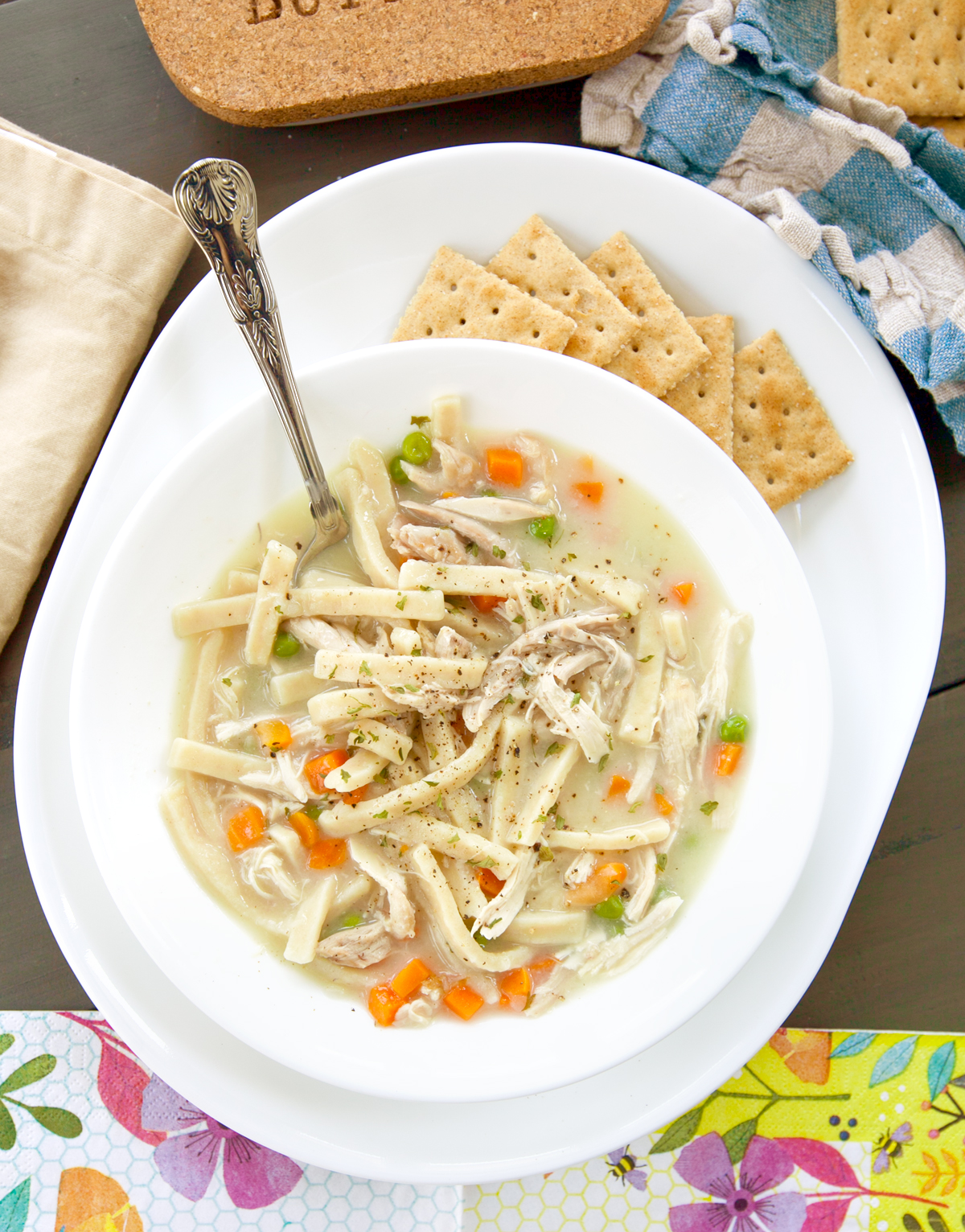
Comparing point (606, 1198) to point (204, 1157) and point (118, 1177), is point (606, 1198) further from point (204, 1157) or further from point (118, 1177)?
point (118, 1177)

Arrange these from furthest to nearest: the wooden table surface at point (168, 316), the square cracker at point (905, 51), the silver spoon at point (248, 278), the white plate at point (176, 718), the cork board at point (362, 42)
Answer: the wooden table surface at point (168, 316), the square cracker at point (905, 51), the cork board at point (362, 42), the white plate at point (176, 718), the silver spoon at point (248, 278)

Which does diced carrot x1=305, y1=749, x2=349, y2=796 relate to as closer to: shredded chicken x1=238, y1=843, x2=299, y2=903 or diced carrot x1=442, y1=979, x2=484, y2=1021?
shredded chicken x1=238, y1=843, x2=299, y2=903

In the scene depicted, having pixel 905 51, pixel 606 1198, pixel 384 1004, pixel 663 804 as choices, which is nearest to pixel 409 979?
pixel 384 1004

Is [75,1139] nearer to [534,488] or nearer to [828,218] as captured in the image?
[534,488]

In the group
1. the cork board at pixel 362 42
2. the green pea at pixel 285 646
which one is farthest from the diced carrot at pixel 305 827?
the cork board at pixel 362 42

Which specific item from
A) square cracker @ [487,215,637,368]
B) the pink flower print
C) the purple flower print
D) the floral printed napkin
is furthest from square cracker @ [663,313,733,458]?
the purple flower print

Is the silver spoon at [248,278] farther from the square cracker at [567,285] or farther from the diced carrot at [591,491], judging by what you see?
the square cracker at [567,285]

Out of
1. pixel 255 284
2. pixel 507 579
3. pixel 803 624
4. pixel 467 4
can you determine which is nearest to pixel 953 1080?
pixel 803 624
